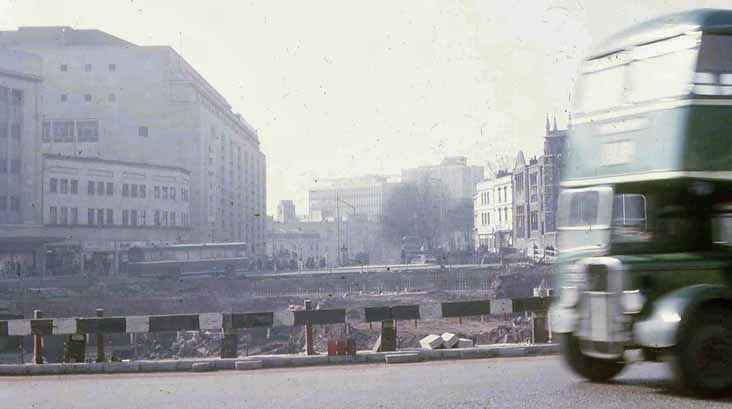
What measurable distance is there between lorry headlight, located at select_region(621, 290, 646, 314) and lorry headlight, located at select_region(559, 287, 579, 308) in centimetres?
72

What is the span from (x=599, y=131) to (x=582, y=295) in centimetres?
209

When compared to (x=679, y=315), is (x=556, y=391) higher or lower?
lower

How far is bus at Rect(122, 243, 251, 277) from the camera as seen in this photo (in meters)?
71.8

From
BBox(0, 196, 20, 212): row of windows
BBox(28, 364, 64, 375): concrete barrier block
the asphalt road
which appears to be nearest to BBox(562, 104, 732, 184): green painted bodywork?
the asphalt road

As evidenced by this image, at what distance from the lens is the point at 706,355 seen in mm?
9312

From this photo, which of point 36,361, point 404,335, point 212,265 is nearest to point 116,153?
point 212,265

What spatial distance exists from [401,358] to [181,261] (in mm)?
59744

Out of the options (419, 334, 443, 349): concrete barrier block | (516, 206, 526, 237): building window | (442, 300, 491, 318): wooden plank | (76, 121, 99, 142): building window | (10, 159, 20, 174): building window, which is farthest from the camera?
(516, 206, 526, 237): building window

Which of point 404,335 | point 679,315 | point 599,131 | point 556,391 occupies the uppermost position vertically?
point 599,131

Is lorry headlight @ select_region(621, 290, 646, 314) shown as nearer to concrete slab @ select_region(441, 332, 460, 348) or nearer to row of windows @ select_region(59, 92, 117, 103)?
concrete slab @ select_region(441, 332, 460, 348)

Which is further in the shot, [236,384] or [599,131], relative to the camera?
[236,384]

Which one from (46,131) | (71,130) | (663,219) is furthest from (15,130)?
(663,219)

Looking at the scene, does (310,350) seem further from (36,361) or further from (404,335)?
(404,335)

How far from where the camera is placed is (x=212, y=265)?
72812mm
